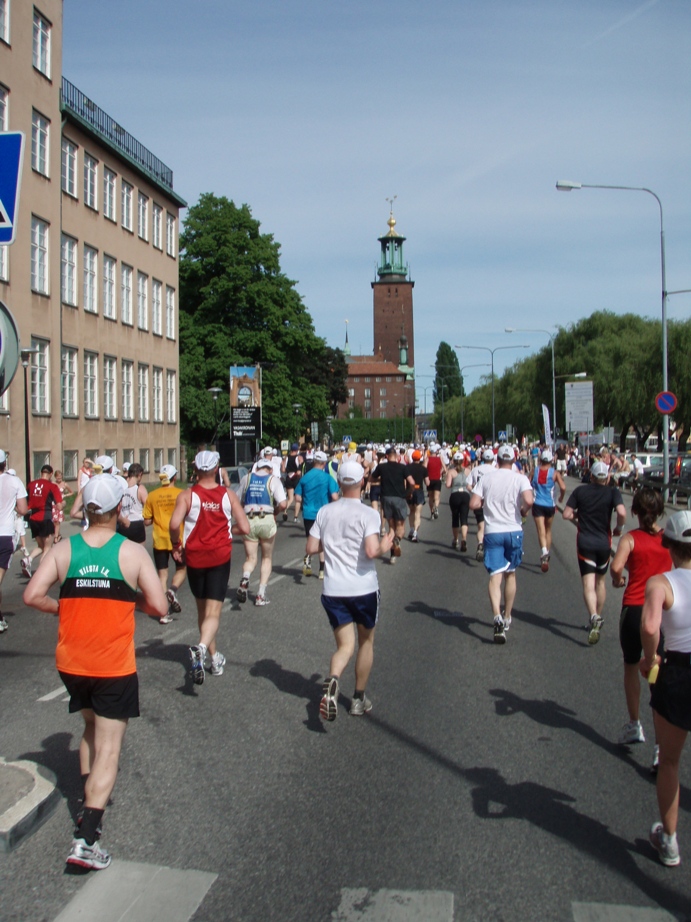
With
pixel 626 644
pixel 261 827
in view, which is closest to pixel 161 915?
pixel 261 827

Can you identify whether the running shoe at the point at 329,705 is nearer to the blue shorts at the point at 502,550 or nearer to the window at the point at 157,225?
the blue shorts at the point at 502,550

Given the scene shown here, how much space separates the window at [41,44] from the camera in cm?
3212

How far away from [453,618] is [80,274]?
29369 mm

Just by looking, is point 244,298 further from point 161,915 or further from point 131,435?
point 161,915

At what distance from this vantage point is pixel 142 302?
4447 centimetres

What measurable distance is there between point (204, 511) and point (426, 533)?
1424cm

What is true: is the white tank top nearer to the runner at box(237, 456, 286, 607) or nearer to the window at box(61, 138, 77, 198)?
the runner at box(237, 456, 286, 607)

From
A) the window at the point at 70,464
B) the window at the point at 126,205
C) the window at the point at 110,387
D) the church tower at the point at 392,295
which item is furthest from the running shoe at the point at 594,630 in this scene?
the church tower at the point at 392,295

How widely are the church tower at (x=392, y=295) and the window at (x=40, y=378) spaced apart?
144m

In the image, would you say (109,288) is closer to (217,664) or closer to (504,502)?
(504,502)

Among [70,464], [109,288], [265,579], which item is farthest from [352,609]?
[109,288]

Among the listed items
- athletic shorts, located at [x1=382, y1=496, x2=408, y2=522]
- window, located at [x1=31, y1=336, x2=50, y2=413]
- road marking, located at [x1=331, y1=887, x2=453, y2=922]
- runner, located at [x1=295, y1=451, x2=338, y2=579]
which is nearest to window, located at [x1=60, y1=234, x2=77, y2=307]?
window, located at [x1=31, y1=336, x2=50, y2=413]

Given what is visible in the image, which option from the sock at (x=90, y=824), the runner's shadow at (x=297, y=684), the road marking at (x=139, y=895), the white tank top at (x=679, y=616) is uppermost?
the white tank top at (x=679, y=616)

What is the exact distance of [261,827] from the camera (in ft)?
15.6
